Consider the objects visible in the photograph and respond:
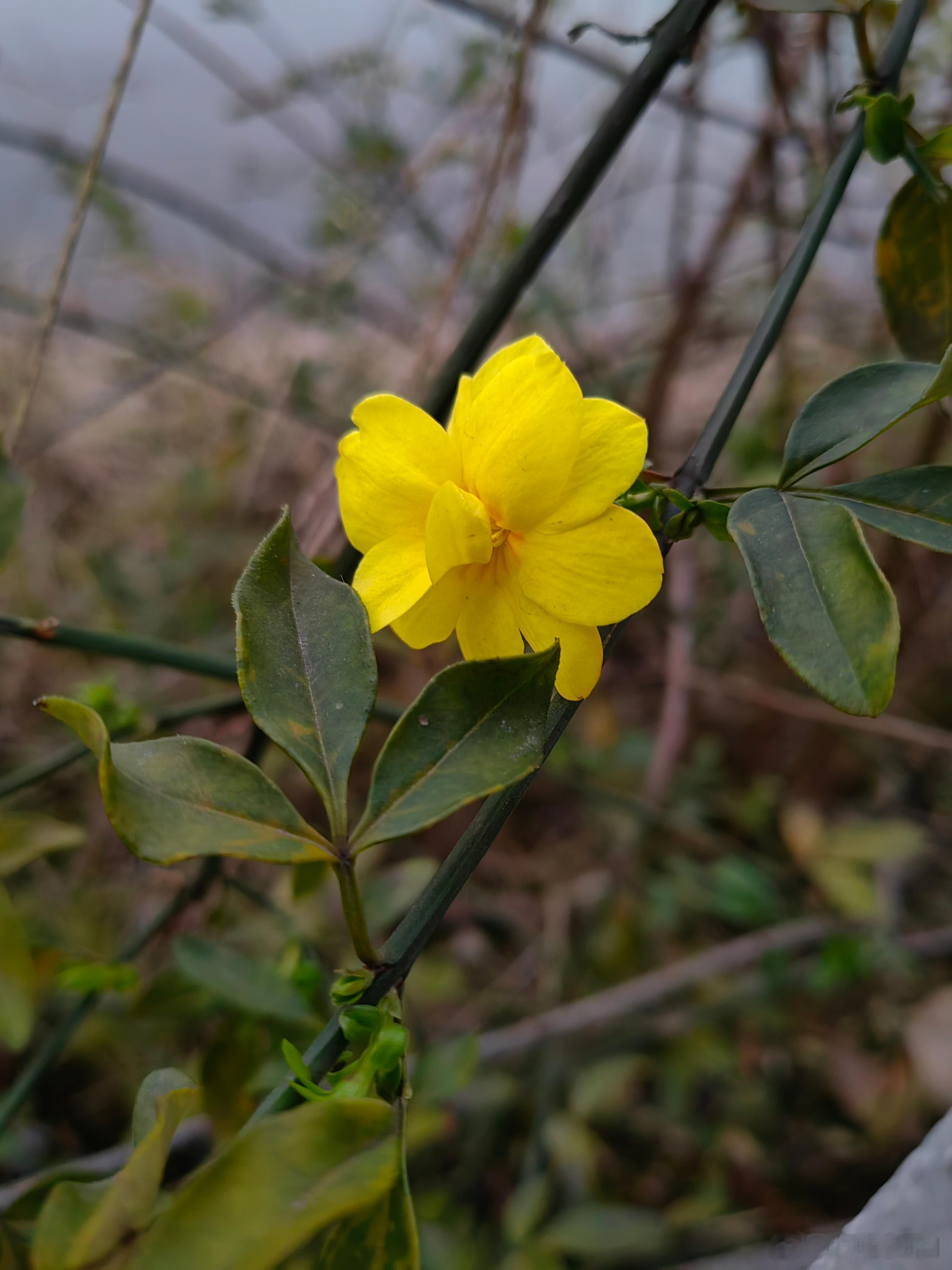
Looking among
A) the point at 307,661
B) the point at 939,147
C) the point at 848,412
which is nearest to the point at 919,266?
the point at 939,147

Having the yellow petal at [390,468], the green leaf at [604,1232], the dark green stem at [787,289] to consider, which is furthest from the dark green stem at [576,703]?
the green leaf at [604,1232]

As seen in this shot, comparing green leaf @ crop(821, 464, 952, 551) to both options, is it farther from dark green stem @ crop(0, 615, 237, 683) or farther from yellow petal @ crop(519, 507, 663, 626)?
dark green stem @ crop(0, 615, 237, 683)

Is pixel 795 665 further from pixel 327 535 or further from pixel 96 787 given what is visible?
pixel 96 787

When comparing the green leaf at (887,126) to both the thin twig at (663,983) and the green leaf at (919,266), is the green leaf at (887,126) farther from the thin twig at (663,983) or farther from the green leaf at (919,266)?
the thin twig at (663,983)

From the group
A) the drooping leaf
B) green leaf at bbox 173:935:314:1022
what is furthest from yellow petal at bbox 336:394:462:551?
green leaf at bbox 173:935:314:1022

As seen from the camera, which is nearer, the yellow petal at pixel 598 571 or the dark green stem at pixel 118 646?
the yellow petal at pixel 598 571

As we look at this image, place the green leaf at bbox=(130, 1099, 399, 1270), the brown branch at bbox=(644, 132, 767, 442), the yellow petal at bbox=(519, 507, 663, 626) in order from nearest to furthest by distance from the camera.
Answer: the green leaf at bbox=(130, 1099, 399, 1270), the yellow petal at bbox=(519, 507, 663, 626), the brown branch at bbox=(644, 132, 767, 442)
